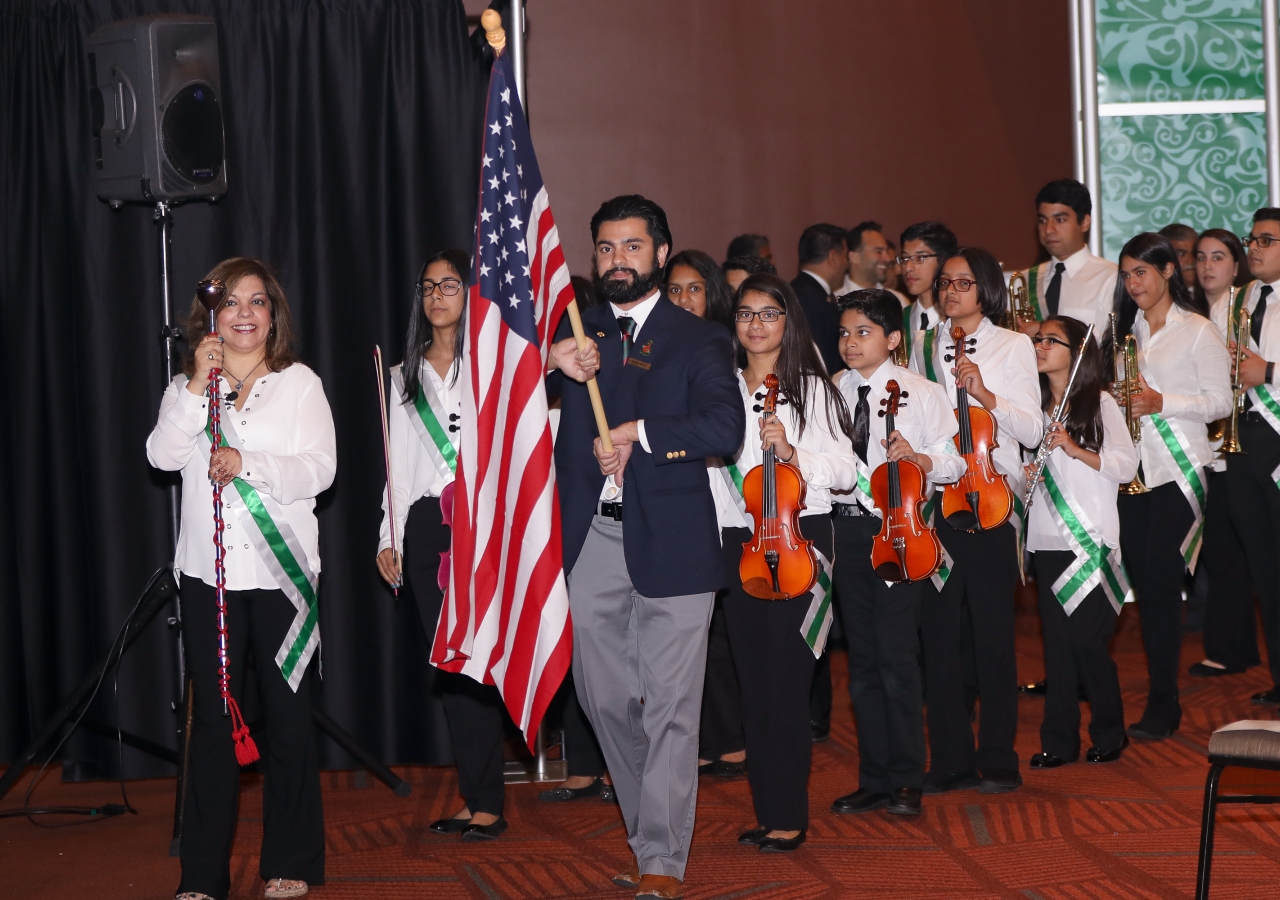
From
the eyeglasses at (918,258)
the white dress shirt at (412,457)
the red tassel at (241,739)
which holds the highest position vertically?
A: the eyeglasses at (918,258)

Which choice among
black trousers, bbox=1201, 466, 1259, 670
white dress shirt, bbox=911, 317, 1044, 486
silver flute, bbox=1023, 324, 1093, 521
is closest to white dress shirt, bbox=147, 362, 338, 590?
white dress shirt, bbox=911, 317, 1044, 486

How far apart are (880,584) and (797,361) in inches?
29.5

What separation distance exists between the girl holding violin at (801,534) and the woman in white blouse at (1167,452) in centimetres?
170

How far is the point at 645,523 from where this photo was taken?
3.41 m

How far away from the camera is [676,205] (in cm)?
754

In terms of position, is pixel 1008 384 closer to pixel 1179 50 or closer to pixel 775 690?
pixel 775 690

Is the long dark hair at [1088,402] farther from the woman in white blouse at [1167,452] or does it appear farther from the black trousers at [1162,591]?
the black trousers at [1162,591]

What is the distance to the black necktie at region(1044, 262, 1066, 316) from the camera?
5.88m

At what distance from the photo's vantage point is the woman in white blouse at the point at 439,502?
4.14 meters

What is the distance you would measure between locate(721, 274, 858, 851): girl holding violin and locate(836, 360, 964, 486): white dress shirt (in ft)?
0.75

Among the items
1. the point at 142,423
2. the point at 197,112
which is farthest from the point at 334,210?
the point at 142,423

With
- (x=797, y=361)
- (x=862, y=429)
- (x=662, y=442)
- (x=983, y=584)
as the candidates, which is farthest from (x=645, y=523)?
(x=983, y=584)

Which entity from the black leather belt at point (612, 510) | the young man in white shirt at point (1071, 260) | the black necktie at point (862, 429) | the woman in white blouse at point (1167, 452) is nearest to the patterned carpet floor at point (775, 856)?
the woman in white blouse at point (1167, 452)

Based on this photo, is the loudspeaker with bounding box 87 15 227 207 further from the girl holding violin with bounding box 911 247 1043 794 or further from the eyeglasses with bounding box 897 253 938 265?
the eyeglasses with bounding box 897 253 938 265
